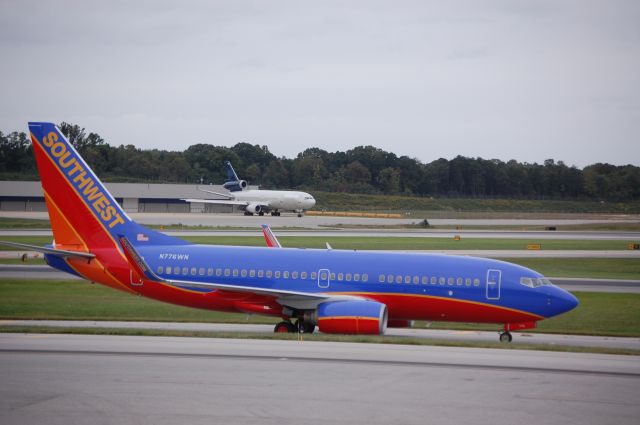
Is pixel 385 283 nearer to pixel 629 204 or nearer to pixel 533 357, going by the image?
pixel 533 357

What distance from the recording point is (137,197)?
128125 millimetres

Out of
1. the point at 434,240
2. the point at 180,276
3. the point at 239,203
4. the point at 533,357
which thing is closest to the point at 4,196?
the point at 239,203

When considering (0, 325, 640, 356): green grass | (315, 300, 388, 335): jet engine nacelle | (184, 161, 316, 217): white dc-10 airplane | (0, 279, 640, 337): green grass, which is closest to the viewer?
(0, 325, 640, 356): green grass

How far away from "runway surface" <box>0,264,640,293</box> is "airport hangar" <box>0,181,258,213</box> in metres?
78.7

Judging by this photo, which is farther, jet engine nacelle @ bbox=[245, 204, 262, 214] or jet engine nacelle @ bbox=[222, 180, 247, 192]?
jet engine nacelle @ bbox=[222, 180, 247, 192]

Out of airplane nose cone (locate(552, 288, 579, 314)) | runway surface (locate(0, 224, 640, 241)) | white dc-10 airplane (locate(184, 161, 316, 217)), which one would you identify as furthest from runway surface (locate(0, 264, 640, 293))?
white dc-10 airplane (locate(184, 161, 316, 217))

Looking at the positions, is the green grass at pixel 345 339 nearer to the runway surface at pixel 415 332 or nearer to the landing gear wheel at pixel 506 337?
the landing gear wheel at pixel 506 337

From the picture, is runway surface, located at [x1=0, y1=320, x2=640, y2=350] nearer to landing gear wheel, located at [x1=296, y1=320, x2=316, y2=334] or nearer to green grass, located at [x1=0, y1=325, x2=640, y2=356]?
Answer: landing gear wheel, located at [x1=296, y1=320, x2=316, y2=334]

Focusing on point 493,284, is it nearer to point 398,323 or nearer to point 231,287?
point 398,323

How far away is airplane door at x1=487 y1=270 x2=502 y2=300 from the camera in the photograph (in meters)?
25.3

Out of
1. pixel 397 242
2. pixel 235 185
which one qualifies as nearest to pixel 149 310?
pixel 397 242

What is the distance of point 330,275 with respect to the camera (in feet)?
86.6

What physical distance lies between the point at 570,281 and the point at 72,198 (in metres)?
26.7

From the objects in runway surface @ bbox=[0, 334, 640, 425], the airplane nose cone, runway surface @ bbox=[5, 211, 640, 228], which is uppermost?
runway surface @ bbox=[5, 211, 640, 228]
